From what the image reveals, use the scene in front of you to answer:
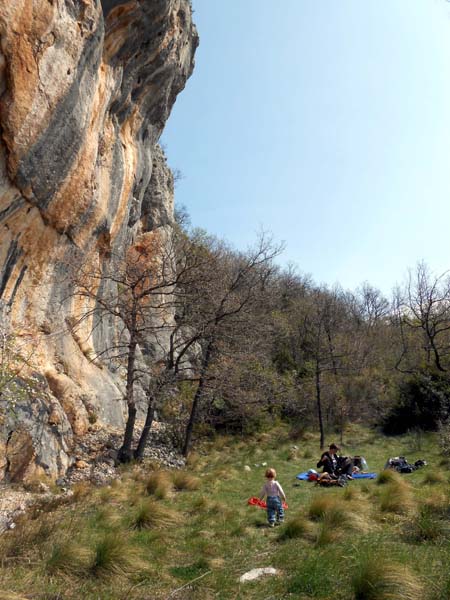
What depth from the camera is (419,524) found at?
5.25 m

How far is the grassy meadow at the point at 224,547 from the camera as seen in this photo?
12.9ft

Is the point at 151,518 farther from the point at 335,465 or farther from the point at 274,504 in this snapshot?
the point at 335,465

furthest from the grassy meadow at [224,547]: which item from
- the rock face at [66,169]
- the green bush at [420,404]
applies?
the green bush at [420,404]

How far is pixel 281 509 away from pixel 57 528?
10.7 ft

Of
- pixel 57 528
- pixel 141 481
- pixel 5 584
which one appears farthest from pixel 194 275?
pixel 5 584

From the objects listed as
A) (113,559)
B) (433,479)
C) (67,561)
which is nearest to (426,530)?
(113,559)

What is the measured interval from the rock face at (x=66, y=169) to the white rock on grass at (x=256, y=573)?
17.7 ft

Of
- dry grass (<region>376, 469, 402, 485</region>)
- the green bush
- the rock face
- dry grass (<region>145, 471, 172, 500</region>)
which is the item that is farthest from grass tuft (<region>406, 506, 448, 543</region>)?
the green bush

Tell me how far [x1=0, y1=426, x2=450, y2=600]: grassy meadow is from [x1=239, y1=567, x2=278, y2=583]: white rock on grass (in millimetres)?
75

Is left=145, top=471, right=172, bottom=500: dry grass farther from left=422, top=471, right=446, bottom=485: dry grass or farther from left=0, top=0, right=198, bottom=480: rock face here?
left=422, top=471, right=446, bottom=485: dry grass

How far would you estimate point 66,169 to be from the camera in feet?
37.7

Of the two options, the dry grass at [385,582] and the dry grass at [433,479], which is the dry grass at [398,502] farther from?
the dry grass at [385,582]

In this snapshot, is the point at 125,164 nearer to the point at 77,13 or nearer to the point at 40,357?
the point at 77,13

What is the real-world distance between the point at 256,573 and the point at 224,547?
1101 mm
